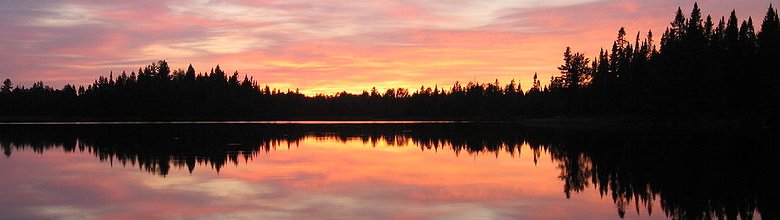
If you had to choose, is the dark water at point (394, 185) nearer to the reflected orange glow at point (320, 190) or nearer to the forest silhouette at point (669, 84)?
the reflected orange glow at point (320, 190)

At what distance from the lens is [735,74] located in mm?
73750

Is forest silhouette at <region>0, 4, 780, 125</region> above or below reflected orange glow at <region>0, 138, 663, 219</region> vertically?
above

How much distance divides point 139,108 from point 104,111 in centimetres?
843

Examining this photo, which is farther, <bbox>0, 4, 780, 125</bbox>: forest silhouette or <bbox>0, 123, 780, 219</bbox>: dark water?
<bbox>0, 4, 780, 125</bbox>: forest silhouette

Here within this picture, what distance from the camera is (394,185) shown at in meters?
24.4

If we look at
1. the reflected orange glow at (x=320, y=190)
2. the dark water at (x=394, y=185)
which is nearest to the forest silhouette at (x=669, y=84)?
the dark water at (x=394, y=185)

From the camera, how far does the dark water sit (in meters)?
18.1

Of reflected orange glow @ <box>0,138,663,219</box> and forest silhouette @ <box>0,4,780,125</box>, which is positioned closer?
reflected orange glow @ <box>0,138,663,219</box>

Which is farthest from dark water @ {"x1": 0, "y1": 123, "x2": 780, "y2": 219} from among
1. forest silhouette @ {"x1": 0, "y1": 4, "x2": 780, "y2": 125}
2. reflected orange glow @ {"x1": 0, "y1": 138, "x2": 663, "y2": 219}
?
forest silhouette @ {"x1": 0, "y1": 4, "x2": 780, "y2": 125}

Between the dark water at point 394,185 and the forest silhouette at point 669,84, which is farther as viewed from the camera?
the forest silhouette at point 669,84

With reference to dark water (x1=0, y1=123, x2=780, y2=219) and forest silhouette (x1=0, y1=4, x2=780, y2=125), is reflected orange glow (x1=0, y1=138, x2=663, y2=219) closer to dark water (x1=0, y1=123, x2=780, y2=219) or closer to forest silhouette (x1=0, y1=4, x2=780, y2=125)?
dark water (x1=0, y1=123, x2=780, y2=219)

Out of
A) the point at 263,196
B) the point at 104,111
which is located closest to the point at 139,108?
the point at 104,111

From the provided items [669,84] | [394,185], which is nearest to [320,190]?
[394,185]

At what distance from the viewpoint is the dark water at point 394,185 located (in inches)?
713
